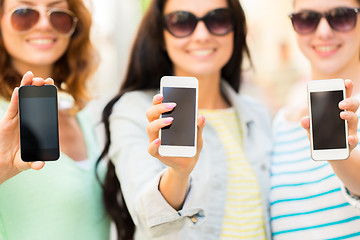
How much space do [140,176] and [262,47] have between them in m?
4.69

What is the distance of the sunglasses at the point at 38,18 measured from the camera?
1.66m

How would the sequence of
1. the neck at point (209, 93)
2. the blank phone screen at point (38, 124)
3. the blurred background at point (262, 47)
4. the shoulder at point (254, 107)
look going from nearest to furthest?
the blank phone screen at point (38, 124), the neck at point (209, 93), the shoulder at point (254, 107), the blurred background at point (262, 47)

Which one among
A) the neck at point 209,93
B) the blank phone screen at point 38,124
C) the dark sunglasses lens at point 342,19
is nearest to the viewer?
the blank phone screen at point 38,124

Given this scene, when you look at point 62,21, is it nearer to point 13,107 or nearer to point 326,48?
point 13,107

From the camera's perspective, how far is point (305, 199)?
1645 mm

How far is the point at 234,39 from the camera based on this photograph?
1995 millimetres

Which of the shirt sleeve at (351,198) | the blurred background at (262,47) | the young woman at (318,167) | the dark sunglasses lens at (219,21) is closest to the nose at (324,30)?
the young woman at (318,167)

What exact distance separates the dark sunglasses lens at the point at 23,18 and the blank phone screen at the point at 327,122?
1210 millimetres

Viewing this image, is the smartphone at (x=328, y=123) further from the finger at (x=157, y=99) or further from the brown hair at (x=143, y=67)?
the brown hair at (x=143, y=67)

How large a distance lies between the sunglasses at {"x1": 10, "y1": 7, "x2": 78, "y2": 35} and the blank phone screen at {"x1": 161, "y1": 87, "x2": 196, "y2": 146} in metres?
0.72

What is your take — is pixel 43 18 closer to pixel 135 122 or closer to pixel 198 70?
pixel 135 122

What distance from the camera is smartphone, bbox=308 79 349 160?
124 centimetres

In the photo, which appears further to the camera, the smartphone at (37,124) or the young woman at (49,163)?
the young woman at (49,163)

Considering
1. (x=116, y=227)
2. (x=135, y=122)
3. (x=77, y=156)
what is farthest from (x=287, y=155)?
(x=77, y=156)
